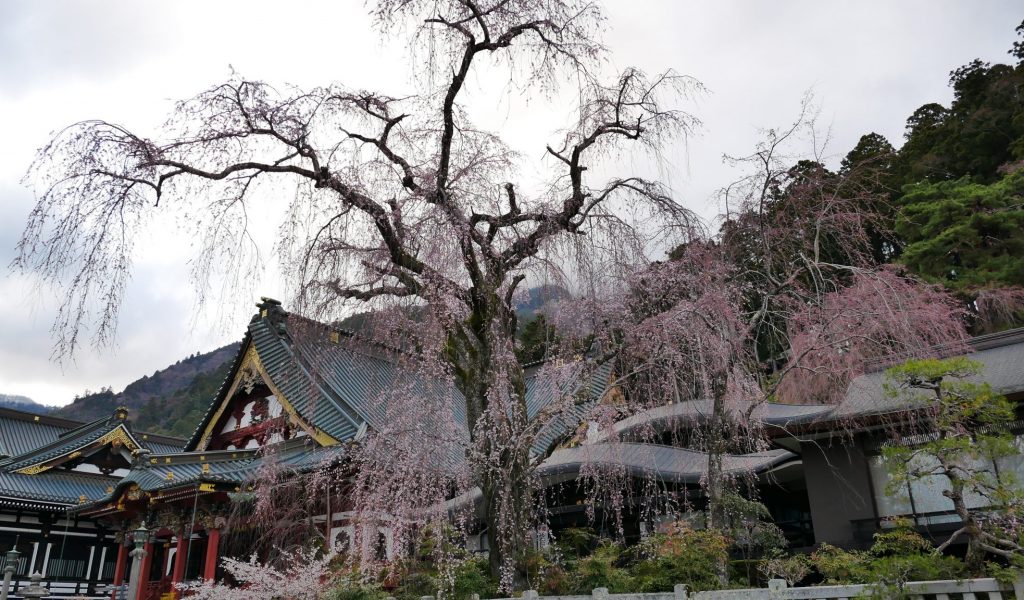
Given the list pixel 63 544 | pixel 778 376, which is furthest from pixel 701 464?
pixel 63 544

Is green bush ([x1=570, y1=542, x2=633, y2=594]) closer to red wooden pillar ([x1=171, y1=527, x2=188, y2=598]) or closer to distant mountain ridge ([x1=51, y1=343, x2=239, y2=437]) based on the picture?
red wooden pillar ([x1=171, y1=527, x2=188, y2=598])

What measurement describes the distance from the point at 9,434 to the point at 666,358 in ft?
87.4

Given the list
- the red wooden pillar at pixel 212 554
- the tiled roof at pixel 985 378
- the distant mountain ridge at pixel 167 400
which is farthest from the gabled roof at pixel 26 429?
the tiled roof at pixel 985 378

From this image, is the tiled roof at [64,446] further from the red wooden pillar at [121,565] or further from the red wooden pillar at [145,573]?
the red wooden pillar at [145,573]

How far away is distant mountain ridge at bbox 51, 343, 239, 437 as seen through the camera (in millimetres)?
55375

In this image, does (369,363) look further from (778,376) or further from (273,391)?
(778,376)

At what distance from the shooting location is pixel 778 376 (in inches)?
361

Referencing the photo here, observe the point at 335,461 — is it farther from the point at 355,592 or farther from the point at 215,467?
the point at 215,467

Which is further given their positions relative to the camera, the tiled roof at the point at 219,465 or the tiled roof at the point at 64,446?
the tiled roof at the point at 64,446

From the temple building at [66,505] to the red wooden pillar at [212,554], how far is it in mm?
5213

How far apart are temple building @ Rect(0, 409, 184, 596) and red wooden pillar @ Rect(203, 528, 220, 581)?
17.1 ft

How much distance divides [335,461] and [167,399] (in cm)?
6284

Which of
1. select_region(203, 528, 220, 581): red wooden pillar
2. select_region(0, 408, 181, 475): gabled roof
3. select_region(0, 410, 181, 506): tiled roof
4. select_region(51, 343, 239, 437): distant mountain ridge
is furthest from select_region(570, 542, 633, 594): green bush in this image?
select_region(51, 343, 239, 437): distant mountain ridge

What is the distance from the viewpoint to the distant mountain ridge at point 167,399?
182ft
